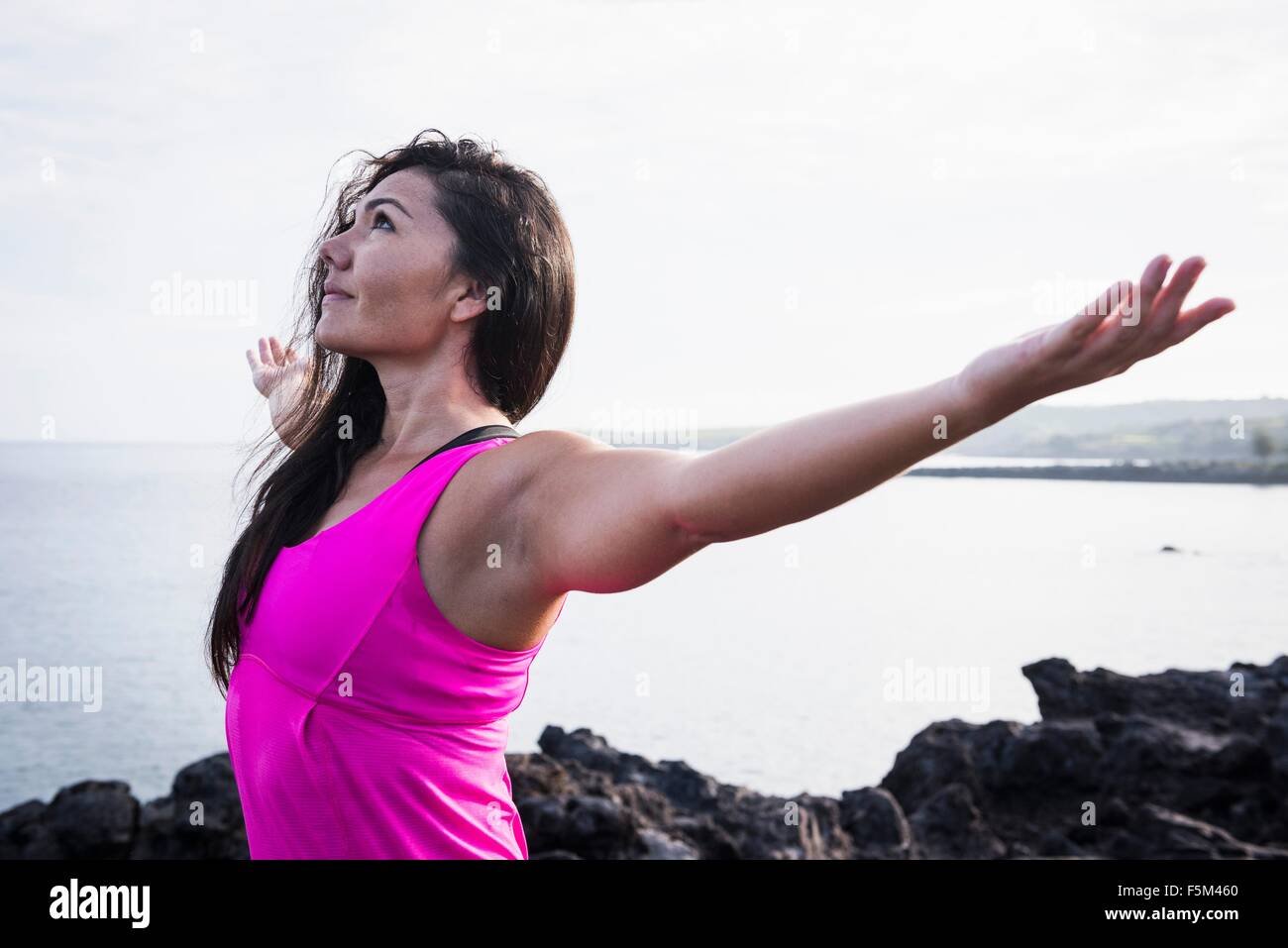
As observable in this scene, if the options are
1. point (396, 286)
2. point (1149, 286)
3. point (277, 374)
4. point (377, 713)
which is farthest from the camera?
point (277, 374)

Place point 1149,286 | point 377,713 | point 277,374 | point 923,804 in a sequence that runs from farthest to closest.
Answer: point 923,804
point 277,374
point 377,713
point 1149,286

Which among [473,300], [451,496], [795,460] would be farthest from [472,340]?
[795,460]

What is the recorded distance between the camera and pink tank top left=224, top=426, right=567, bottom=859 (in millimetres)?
1508

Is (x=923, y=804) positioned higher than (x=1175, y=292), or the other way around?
(x=1175, y=292)

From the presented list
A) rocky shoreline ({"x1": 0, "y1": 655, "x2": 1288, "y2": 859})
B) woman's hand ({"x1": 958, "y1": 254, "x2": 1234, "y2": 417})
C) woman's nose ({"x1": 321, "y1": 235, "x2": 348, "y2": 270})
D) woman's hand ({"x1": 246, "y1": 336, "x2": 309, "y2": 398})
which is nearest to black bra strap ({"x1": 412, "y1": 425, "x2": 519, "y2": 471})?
woman's nose ({"x1": 321, "y1": 235, "x2": 348, "y2": 270})

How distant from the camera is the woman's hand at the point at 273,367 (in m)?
2.70

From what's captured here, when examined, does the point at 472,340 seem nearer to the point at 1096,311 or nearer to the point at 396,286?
the point at 396,286

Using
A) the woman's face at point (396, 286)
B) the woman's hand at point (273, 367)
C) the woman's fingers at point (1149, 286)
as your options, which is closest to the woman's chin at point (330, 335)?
the woman's face at point (396, 286)

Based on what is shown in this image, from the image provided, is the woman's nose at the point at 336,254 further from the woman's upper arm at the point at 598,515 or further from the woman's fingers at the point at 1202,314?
the woman's fingers at the point at 1202,314

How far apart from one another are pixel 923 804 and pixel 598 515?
3.56 metres

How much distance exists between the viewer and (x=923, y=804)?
14.8 feet
